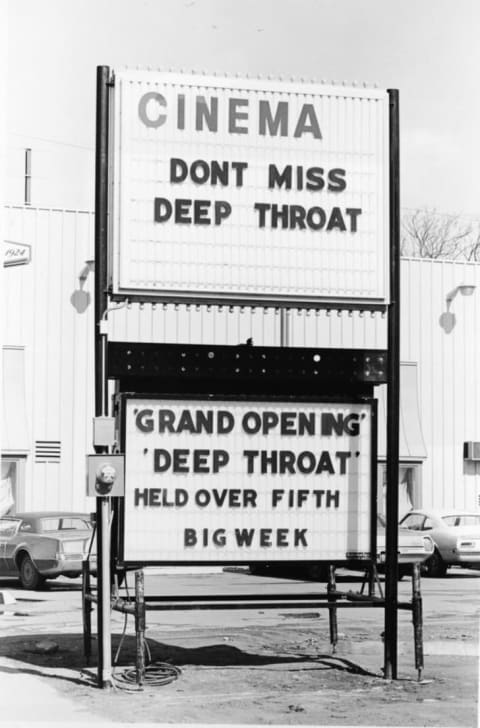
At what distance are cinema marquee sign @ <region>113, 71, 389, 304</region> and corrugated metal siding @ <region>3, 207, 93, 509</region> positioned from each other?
18.5m

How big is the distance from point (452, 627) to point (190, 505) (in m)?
5.73

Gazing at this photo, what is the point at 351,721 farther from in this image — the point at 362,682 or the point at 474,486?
the point at 474,486

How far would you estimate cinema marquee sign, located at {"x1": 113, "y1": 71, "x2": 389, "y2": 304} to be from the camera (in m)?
10.1

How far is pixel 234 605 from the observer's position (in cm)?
1002

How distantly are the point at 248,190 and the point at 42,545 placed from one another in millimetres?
11258

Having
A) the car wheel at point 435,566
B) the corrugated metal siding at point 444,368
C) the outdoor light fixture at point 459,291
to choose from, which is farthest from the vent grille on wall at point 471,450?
the car wheel at point 435,566

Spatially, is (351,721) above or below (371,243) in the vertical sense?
below

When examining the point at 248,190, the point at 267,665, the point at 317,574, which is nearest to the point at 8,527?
the point at 317,574

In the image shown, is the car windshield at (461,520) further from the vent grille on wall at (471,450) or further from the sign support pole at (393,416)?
the sign support pole at (393,416)

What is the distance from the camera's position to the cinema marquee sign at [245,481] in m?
10.2

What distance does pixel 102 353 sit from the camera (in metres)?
9.86

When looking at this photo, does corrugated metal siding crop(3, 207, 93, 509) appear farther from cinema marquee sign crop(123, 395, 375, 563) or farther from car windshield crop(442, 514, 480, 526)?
cinema marquee sign crop(123, 395, 375, 563)

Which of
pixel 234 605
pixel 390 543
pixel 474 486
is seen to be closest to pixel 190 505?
pixel 234 605

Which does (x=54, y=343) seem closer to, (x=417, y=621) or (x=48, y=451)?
(x=48, y=451)
